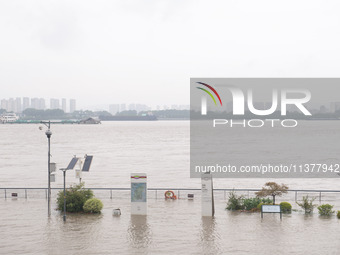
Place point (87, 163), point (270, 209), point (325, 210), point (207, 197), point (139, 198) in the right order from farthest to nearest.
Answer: point (87, 163), point (139, 198), point (325, 210), point (207, 197), point (270, 209)

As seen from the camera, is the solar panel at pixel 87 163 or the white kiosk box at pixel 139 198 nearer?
the white kiosk box at pixel 139 198

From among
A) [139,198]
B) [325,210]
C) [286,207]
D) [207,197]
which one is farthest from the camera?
[286,207]

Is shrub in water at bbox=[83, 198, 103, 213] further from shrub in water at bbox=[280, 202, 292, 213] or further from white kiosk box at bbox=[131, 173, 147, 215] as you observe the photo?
shrub in water at bbox=[280, 202, 292, 213]

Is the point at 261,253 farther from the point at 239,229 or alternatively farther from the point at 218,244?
the point at 239,229

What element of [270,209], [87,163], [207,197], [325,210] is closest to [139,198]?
[207,197]

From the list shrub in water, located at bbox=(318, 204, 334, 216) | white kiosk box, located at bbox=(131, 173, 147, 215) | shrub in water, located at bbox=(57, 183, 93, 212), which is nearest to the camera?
shrub in water, located at bbox=(318, 204, 334, 216)

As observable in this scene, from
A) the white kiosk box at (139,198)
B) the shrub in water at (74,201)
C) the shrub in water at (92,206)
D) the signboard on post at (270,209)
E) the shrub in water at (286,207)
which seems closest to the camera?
the signboard on post at (270,209)

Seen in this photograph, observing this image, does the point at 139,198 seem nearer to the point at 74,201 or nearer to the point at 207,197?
the point at 207,197

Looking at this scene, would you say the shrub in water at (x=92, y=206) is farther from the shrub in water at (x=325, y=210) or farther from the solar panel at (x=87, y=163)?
the shrub in water at (x=325, y=210)

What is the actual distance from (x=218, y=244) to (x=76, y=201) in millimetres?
10511

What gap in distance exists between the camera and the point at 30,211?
2897cm

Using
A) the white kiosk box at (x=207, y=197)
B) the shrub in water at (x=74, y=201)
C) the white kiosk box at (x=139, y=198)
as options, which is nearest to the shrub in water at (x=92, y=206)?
the shrub in water at (x=74, y=201)

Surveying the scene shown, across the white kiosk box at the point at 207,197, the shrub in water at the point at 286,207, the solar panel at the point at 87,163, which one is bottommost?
the shrub in water at the point at 286,207

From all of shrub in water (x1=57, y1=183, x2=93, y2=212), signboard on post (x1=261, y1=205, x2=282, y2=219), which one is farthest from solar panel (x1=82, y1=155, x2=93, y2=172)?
signboard on post (x1=261, y1=205, x2=282, y2=219)
